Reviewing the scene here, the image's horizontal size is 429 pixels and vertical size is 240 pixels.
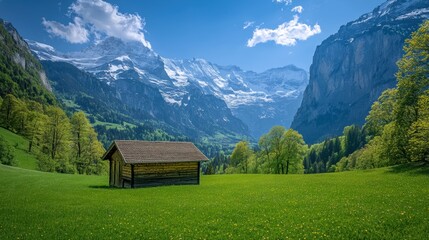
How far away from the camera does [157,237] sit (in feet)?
48.5

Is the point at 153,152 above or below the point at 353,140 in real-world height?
below

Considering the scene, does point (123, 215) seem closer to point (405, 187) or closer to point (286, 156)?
point (405, 187)

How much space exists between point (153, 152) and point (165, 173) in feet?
12.7

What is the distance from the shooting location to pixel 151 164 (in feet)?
143

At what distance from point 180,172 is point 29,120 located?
73.4 meters

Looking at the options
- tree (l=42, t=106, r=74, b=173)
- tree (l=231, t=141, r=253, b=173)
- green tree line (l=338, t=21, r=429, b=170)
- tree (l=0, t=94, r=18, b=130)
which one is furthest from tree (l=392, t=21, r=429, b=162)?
tree (l=0, t=94, r=18, b=130)

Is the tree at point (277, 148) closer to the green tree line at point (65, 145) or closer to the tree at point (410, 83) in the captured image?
the tree at point (410, 83)

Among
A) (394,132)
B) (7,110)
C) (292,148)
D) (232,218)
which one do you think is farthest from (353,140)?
(7,110)

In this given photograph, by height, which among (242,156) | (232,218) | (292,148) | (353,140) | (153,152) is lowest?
(232,218)

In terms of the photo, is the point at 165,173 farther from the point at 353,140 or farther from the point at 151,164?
the point at 353,140

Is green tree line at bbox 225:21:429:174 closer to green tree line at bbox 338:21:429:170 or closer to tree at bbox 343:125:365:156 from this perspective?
green tree line at bbox 338:21:429:170

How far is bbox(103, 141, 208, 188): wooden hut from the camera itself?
4206 centimetres

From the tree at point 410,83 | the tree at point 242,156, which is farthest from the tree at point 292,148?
the tree at point 410,83

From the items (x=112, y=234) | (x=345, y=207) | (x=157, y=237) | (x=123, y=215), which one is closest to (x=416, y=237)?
(x=345, y=207)
